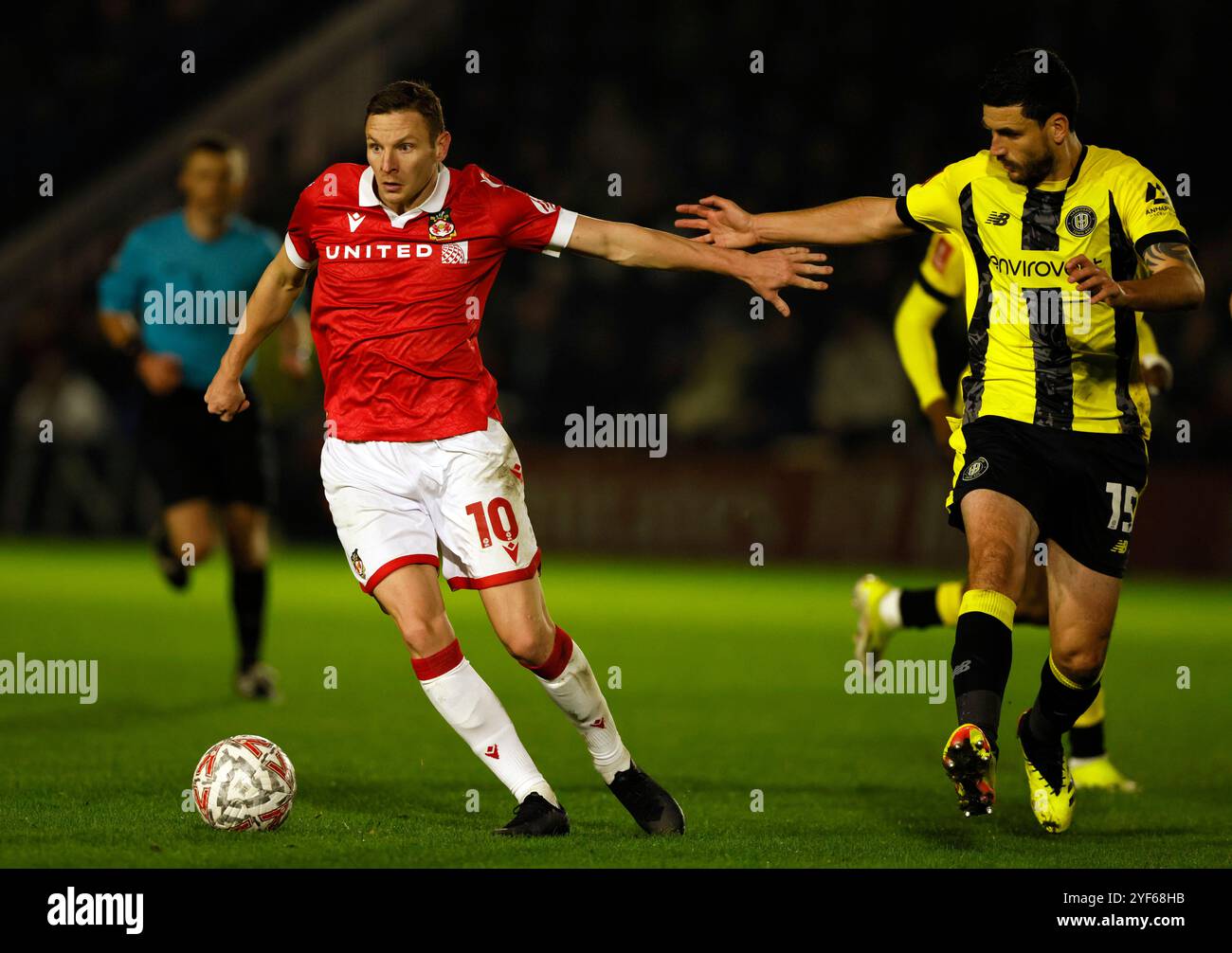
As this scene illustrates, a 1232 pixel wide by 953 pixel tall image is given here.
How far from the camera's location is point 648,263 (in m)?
6.23

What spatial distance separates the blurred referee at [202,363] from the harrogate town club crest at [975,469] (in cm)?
444

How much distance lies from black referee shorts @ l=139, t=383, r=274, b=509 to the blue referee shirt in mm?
173

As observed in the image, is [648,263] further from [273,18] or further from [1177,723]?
[273,18]

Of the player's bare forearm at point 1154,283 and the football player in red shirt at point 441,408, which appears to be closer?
the player's bare forearm at point 1154,283

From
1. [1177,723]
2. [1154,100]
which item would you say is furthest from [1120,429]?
[1154,100]

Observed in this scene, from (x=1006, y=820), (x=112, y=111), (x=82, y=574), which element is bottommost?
Result: (x=1006, y=820)

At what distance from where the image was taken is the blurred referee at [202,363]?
32.0 feet

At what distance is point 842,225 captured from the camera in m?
6.47

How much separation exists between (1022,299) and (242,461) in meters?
4.84

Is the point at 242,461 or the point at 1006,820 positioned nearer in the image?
the point at 1006,820

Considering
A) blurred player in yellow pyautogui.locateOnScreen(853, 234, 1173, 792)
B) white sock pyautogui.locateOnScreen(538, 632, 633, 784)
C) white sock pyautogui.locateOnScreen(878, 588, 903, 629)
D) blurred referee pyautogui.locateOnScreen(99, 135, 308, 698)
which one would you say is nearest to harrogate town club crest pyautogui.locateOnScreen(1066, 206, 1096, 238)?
blurred player in yellow pyautogui.locateOnScreen(853, 234, 1173, 792)

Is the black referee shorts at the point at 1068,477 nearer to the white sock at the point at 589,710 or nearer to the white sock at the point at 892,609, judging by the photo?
the white sock at the point at 589,710
